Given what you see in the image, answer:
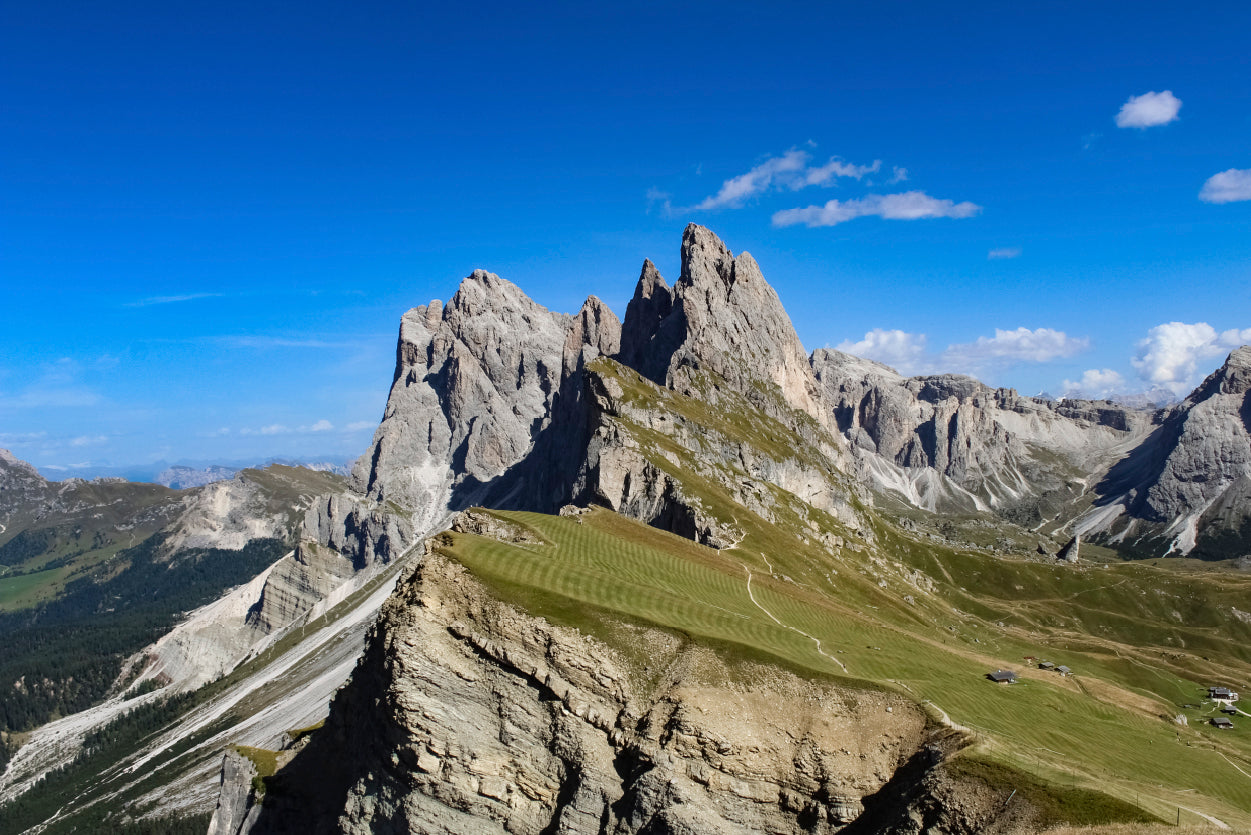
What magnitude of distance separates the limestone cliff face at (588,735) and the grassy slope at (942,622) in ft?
7.80

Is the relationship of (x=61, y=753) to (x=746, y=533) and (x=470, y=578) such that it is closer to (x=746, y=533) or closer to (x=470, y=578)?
(x=746, y=533)

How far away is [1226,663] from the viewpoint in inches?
5413

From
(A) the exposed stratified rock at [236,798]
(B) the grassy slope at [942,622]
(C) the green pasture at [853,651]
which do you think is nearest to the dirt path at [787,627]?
(C) the green pasture at [853,651]

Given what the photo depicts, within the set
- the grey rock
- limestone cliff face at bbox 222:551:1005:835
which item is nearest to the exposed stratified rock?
limestone cliff face at bbox 222:551:1005:835

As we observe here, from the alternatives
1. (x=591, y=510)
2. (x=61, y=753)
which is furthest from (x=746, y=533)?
(x=61, y=753)

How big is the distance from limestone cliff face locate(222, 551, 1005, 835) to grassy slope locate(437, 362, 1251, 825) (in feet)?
7.80

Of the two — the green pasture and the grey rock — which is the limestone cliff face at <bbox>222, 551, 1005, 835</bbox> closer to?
the grey rock

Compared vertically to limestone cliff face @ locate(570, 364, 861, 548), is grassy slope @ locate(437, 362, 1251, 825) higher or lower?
lower

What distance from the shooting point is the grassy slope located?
133 feet

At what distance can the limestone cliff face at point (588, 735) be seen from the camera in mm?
32969

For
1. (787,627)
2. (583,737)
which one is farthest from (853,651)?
(583,737)

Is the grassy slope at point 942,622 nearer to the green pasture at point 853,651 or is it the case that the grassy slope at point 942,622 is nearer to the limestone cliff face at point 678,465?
the green pasture at point 853,651

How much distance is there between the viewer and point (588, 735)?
35.8 meters

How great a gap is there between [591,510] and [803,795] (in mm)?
55042
